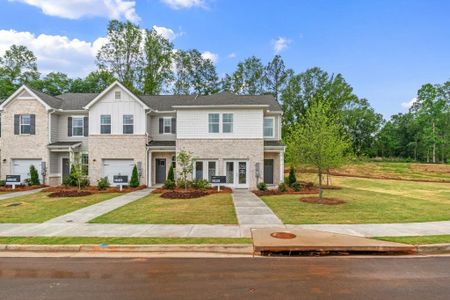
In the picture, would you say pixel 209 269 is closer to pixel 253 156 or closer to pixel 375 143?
pixel 253 156

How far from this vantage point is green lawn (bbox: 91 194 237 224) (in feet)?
35.2

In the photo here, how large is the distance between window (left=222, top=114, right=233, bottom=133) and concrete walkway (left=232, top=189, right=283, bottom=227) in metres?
6.35

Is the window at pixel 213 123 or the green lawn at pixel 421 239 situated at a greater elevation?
the window at pixel 213 123

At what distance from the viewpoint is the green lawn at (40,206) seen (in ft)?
37.6

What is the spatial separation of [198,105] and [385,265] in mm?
16475

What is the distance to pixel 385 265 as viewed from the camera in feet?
21.4

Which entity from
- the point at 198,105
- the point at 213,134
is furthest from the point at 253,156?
the point at 198,105

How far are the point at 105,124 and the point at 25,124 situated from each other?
22.4ft

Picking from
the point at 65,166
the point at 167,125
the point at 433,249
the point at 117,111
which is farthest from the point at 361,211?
the point at 65,166

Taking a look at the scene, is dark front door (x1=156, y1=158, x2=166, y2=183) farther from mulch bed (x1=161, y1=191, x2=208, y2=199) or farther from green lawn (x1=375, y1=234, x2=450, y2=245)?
green lawn (x1=375, y1=234, x2=450, y2=245)

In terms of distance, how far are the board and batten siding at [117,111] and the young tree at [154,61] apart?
1894 centimetres

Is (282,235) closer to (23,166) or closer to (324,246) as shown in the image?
(324,246)

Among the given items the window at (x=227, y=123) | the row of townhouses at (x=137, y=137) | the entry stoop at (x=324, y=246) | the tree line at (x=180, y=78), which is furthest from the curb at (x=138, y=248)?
the tree line at (x=180, y=78)

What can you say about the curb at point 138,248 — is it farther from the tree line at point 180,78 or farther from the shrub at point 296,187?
the tree line at point 180,78
